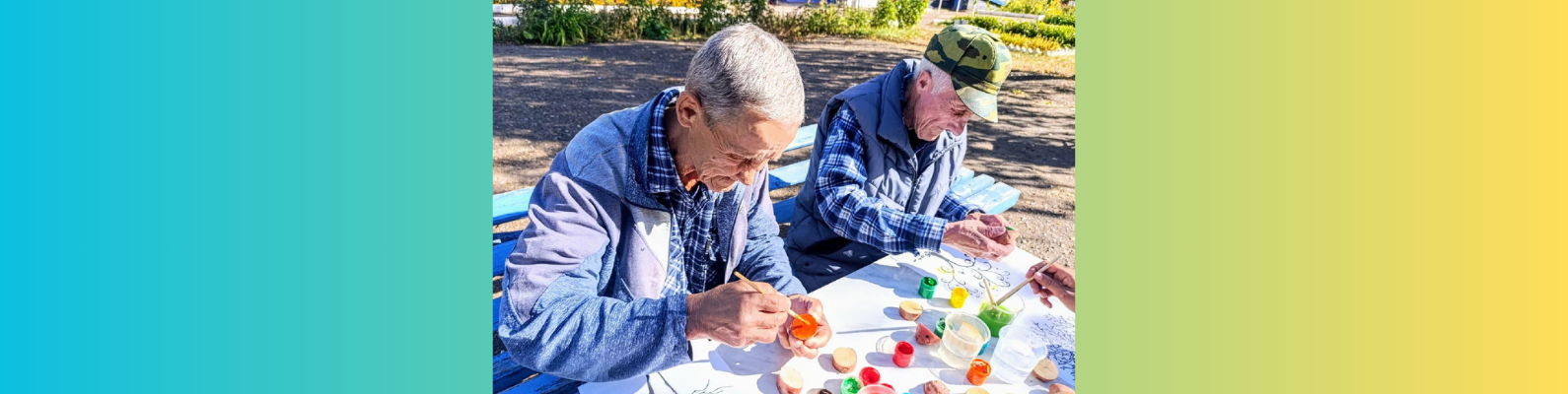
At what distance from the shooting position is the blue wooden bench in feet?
5.51

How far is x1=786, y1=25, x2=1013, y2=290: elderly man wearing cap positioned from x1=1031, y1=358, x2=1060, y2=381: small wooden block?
397 mm

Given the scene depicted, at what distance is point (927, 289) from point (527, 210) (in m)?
1.43

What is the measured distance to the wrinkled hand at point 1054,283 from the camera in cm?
191

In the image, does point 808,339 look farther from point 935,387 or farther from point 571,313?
point 571,313

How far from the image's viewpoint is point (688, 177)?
60.9 inches

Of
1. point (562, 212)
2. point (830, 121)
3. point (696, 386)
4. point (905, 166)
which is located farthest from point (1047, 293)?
point (562, 212)

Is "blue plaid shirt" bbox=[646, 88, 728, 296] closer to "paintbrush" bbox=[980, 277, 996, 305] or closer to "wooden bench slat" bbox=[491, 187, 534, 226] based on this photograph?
"paintbrush" bbox=[980, 277, 996, 305]

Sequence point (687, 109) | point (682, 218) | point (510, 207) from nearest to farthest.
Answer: point (687, 109), point (682, 218), point (510, 207)

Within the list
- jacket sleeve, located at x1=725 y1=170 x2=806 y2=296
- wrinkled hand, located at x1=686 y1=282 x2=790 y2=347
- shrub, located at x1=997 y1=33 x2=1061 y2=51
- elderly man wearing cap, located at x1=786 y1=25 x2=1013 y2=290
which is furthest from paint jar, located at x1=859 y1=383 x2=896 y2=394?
shrub, located at x1=997 y1=33 x2=1061 y2=51

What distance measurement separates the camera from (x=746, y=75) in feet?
4.26

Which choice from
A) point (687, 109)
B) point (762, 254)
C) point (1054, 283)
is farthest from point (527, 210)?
point (1054, 283)

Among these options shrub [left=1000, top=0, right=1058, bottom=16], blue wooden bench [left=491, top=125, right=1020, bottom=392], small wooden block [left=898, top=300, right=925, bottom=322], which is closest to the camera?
blue wooden bench [left=491, top=125, right=1020, bottom=392]

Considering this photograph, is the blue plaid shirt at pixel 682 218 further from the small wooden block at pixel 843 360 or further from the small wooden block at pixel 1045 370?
the small wooden block at pixel 1045 370

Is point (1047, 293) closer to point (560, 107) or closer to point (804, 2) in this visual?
point (804, 2)
